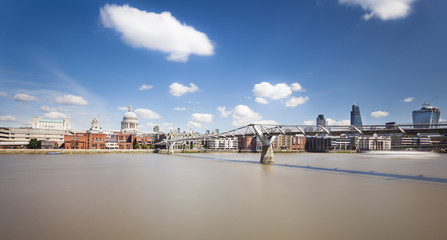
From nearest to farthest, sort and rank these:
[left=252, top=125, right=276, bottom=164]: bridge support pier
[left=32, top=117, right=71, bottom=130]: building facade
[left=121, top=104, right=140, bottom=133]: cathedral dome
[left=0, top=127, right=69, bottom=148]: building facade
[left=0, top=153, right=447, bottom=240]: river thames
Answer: [left=0, top=153, right=447, bottom=240]: river thames → [left=252, top=125, right=276, bottom=164]: bridge support pier → [left=0, top=127, right=69, bottom=148]: building facade → [left=121, top=104, right=140, bottom=133]: cathedral dome → [left=32, top=117, right=71, bottom=130]: building facade

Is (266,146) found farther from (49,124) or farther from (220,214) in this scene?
(49,124)

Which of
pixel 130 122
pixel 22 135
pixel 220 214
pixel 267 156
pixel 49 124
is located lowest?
pixel 267 156

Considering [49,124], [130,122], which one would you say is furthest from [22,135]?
[49,124]

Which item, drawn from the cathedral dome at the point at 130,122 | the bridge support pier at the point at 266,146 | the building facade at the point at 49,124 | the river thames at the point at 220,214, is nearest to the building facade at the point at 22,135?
the cathedral dome at the point at 130,122

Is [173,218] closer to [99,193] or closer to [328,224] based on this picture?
[328,224]

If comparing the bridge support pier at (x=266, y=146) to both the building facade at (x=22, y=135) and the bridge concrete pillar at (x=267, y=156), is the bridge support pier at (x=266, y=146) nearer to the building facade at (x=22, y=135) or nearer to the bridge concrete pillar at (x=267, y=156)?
the bridge concrete pillar at (x=267, y=156)

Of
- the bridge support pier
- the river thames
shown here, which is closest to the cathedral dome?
the bridge support pier

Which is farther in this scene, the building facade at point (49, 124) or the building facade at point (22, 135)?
the building facade at point (49, 124)

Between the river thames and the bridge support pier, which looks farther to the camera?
the bridge support pier

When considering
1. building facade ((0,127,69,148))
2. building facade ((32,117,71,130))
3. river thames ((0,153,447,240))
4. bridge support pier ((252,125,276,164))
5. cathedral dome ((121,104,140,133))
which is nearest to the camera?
river thames ((0,153,447,240))

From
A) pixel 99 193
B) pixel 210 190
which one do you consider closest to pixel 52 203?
pixel 99 193

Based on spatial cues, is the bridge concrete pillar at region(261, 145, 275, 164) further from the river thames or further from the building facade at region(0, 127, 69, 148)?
the building facade at region(0, 127, 69, 148)

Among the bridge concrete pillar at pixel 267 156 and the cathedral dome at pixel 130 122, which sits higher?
the cathedral dome at pixel 130 122

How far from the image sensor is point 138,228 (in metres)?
8.38
